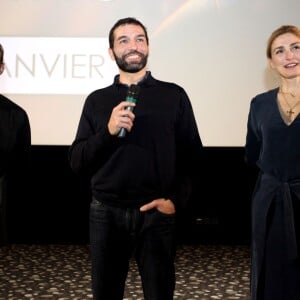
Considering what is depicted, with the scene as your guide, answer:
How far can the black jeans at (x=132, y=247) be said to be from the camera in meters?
1.79

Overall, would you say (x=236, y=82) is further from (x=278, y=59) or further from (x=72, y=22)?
(x=278, y=59)

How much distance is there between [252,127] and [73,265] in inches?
94.1

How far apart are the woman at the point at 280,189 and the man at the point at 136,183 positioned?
0.34 metres

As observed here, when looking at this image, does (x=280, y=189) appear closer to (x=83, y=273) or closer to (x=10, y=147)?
(x=10, y=147)

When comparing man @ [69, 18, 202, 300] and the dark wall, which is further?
the dark wall

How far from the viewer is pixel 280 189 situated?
1.94 m

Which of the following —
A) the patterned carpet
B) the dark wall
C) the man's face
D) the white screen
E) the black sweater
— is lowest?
the patterned carpet

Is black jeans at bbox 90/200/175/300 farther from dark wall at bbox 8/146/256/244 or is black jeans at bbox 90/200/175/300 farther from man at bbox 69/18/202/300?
dark wall at bbox 8/146/256/244

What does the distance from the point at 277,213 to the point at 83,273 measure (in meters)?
2.19

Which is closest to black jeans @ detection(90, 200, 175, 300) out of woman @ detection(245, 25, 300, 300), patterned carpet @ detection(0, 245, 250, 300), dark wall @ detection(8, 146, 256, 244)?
woman @ detection(245, 25, 300, 300)

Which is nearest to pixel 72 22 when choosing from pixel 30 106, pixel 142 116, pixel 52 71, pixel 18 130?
pixel 52 71

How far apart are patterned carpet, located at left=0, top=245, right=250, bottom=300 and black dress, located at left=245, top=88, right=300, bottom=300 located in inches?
50.7

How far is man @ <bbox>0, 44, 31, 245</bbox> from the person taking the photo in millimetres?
2020

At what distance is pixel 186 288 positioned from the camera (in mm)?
3402
